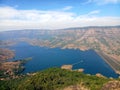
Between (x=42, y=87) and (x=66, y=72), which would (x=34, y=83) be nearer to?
(x=42, y=87)

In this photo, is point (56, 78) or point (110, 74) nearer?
point (56, 78)

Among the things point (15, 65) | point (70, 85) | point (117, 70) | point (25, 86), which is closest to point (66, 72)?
point (70, 85)

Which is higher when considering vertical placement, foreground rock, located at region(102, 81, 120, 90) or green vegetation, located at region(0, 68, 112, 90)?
foreground rock, located at region(102, 81, 120, 90)

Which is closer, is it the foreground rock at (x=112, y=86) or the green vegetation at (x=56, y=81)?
the foreground rock at (x=112, y=86)

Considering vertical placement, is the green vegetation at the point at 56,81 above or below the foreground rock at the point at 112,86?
below

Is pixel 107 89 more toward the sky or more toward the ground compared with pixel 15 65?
more toward the sky

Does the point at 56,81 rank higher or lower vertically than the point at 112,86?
lower

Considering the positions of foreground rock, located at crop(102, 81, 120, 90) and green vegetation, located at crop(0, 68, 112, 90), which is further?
green vegetation, located at crop(0, 68, 112, 90)

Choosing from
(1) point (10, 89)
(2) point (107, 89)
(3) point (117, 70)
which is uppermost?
(2) point (107, 89)

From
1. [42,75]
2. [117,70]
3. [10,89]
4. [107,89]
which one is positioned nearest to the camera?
[107,89]

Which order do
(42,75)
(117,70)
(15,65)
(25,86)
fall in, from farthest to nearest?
1. (15,65)
2. (117,70)
3. (42,75)
4. (25,86)
